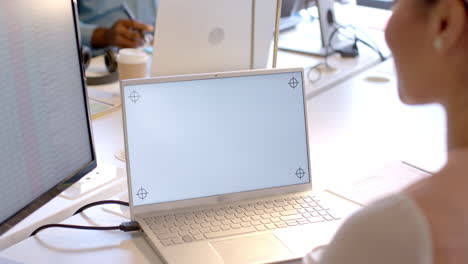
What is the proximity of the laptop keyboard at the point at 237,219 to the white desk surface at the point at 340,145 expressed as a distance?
5cm

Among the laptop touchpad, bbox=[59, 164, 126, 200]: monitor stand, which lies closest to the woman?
the laptop touchpad

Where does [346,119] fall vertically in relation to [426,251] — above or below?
below

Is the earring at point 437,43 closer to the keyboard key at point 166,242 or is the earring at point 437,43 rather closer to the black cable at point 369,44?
the keyboard key at point 166,242

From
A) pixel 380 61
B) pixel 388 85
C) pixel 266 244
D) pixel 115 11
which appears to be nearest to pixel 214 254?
pixel 266 244

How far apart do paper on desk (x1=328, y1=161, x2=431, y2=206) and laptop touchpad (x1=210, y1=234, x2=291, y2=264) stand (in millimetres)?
254

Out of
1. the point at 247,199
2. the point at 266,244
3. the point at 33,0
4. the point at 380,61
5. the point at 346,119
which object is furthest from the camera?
the point at 380,61

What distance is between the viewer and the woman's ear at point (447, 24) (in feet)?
1.84

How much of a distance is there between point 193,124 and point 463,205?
62cm

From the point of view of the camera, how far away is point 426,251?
0.58 m

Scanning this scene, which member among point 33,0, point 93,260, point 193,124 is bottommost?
point 93,260

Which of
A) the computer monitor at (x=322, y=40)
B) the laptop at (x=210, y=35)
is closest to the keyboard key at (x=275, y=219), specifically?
the laptop at (x=210, y=35)

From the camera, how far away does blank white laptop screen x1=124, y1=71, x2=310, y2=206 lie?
1.07 meters

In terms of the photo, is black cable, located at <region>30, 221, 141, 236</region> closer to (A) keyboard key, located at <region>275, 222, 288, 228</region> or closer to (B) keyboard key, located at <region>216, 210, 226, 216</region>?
(B) keyboard key, located at <region>216, 210, 226, 216</region>

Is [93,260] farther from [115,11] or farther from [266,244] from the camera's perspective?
[115,11]
